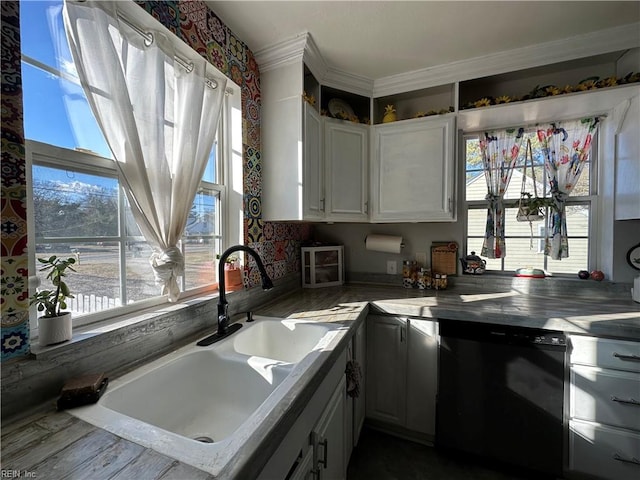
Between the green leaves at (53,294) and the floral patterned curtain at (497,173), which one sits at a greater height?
the floral patterned curtain at (497,173)

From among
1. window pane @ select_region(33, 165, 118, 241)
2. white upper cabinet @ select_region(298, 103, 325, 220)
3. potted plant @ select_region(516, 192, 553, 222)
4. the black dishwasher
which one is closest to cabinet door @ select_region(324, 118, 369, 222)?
white upper cabinet @ select_region(298, 103, 325, 220)

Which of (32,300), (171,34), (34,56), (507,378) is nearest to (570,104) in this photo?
(507,378)

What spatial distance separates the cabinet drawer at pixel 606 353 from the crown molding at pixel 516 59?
1601 mm

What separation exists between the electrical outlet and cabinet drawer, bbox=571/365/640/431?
1.18 metres

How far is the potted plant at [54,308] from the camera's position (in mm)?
772

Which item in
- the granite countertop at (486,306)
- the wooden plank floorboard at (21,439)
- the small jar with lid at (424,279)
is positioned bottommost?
the wooden plank floorboard at (21,439)

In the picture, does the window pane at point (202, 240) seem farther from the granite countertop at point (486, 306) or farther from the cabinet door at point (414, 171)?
the cabinet door at point (414, 171)

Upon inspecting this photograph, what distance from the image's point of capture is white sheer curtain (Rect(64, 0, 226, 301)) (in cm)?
90

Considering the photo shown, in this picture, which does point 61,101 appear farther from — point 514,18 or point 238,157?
point 514,18

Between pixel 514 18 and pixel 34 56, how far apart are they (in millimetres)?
2098

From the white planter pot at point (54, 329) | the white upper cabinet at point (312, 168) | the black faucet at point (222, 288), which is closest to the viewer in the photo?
the white planter pot at point (54, 329)

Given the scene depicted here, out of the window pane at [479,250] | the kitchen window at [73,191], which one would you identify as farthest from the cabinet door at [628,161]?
the kitchen window at [73,191]

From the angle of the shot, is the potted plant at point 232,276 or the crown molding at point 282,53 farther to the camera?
the crown molding at point 282,53

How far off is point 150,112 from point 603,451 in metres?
2.57
